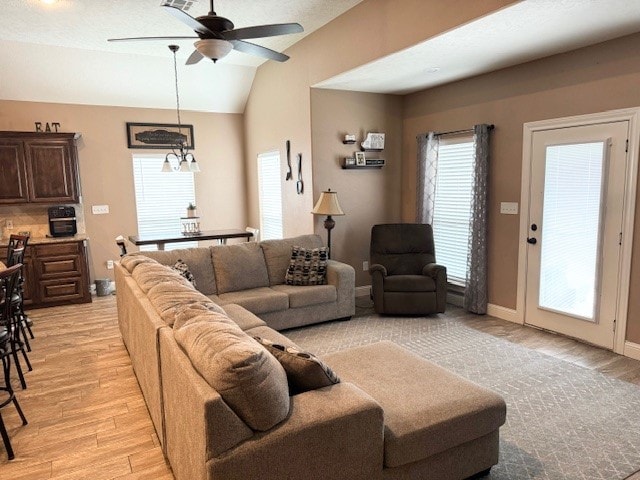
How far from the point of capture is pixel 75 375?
139 inches

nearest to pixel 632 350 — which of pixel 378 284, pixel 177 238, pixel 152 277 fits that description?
pixel 378 284

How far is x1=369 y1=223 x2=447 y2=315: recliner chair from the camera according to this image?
4.80m

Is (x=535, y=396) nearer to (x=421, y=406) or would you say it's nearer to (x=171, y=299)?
(x=421, y=406)

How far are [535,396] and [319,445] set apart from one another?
6.86 feet

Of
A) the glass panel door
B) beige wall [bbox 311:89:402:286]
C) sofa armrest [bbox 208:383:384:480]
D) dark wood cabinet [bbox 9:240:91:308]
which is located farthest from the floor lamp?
sofa armrest [bbox 208:383:384:480]

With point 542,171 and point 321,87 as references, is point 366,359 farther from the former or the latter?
point 321,87

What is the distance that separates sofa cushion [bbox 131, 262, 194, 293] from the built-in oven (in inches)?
129

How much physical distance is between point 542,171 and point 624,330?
1632mm

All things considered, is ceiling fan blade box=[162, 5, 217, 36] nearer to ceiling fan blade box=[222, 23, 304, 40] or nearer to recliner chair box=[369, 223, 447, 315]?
ceiling fan blade box=[222, 23, 304, 40]

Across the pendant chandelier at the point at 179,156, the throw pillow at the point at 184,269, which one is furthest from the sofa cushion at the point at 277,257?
the pendant chandelier at the point at 179,156

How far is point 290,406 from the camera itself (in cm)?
176

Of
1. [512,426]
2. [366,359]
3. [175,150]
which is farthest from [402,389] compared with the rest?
[175,150]

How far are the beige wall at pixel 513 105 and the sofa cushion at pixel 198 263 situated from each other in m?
2.99

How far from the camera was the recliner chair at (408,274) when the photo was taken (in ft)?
15.8
